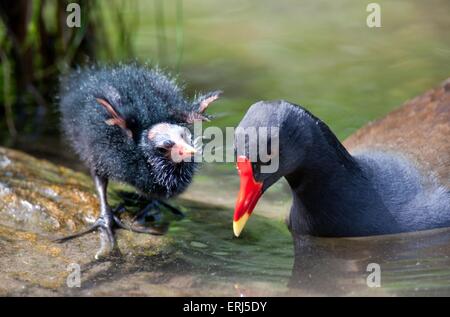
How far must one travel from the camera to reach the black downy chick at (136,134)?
462 cm

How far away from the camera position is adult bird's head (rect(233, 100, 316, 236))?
4098 mm

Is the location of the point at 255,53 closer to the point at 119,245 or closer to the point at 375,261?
the point at 119,245

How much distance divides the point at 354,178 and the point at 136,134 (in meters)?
1.18

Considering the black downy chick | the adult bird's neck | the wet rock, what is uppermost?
the black downy chick

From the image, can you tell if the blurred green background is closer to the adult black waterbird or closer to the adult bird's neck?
the adult black waterbird

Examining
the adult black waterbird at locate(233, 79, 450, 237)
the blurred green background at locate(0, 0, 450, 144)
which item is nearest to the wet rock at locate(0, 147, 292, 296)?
the adult black waterbird at locate(233, 79, 450, 237)

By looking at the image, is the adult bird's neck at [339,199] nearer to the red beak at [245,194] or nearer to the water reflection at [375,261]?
the water reflection at [375,261]

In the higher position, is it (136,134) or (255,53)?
(255,53)

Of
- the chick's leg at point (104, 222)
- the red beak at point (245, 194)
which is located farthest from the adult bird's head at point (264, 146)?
the chick's leg at point (104, 222)

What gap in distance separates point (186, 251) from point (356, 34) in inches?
172

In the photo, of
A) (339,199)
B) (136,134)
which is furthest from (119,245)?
(339,199)

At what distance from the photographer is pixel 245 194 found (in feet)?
13.7

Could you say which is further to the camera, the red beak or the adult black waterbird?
the adult black waterbird
